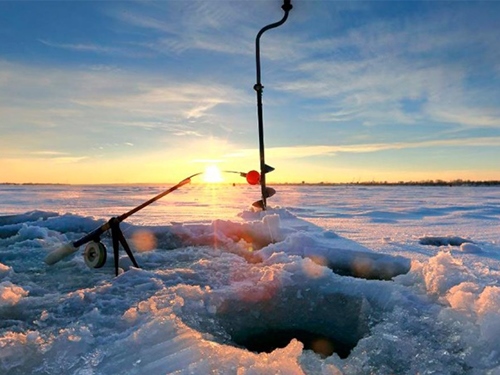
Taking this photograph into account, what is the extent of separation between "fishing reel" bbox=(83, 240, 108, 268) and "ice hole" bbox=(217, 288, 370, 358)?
168 centimetres

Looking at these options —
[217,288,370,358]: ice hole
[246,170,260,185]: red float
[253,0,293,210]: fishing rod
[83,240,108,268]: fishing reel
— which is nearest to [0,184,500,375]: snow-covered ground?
[217,288,370,358]: ice hole

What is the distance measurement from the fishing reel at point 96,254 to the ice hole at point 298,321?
1.68 metres

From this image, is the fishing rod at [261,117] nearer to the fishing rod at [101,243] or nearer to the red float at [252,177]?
the red float at [252,177]

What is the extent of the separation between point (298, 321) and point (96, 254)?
2534mm

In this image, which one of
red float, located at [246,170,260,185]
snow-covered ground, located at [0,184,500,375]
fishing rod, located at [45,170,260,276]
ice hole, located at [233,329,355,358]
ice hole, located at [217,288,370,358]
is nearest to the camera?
snow-covered ground, located at [0,184,500,375]

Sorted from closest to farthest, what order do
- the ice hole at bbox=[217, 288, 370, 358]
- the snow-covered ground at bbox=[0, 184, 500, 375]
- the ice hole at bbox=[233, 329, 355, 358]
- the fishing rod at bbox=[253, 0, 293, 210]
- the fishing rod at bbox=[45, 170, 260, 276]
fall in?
the snow-covered ground at bbox=[0, 184, 500, 375]
the ice hole at bbox=[233, 329, 355, 358]
the ice hole at bbox=[217, 288, 370, 358]
the fishing rod at bbox=[45, 170, 260, 276]
the fishing rod at bbox=[253, 0, 293, 210]

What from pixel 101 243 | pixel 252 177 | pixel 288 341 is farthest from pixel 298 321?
pixel 101 243

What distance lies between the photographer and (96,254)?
14.4 ft

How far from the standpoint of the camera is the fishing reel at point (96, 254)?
4.34 m

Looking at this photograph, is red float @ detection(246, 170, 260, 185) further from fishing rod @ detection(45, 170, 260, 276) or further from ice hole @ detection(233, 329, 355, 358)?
ice hole @ detection(233, 329, 355, 358)

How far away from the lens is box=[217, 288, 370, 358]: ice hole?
10.8 feet

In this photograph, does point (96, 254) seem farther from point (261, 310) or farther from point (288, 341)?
point (288, 341)

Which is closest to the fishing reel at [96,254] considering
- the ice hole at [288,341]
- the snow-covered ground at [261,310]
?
the snow-covered ground at [261,310]

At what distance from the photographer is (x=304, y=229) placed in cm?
716
